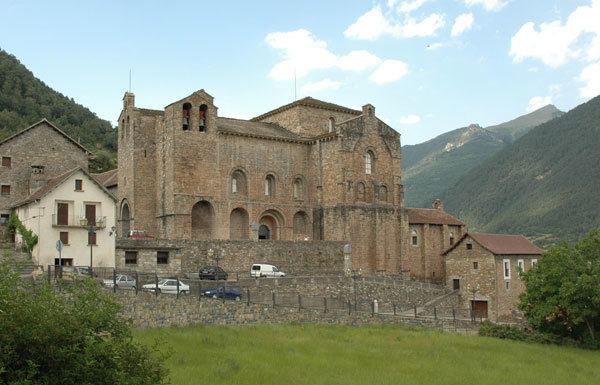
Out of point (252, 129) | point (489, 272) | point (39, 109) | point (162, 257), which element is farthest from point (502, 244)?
point (39, 109)

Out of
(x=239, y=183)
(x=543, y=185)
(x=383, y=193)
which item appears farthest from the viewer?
(x=543, y=185)

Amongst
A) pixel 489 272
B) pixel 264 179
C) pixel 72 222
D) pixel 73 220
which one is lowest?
pixel 489 272

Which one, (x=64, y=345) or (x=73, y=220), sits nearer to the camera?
(x=64, y=345)

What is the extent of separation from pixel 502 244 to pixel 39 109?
76.9 metres

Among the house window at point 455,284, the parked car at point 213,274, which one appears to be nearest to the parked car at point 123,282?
the parked car at point 213,274

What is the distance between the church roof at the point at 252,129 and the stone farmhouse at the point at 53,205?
49.5 feet

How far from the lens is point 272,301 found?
36.6 meters

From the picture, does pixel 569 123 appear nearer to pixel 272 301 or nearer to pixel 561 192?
pixel 561 192

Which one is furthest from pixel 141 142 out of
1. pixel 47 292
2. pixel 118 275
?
pixel 47 292

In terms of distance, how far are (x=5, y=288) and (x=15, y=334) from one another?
1804mm

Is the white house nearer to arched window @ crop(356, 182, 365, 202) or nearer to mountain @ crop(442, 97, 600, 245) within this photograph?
arched window @ crop(356, 182, 365, 202)

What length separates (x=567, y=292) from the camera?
4066 centimetres

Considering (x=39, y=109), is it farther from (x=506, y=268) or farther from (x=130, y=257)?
(x=506, y=268)

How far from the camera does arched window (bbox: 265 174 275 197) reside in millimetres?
58675
